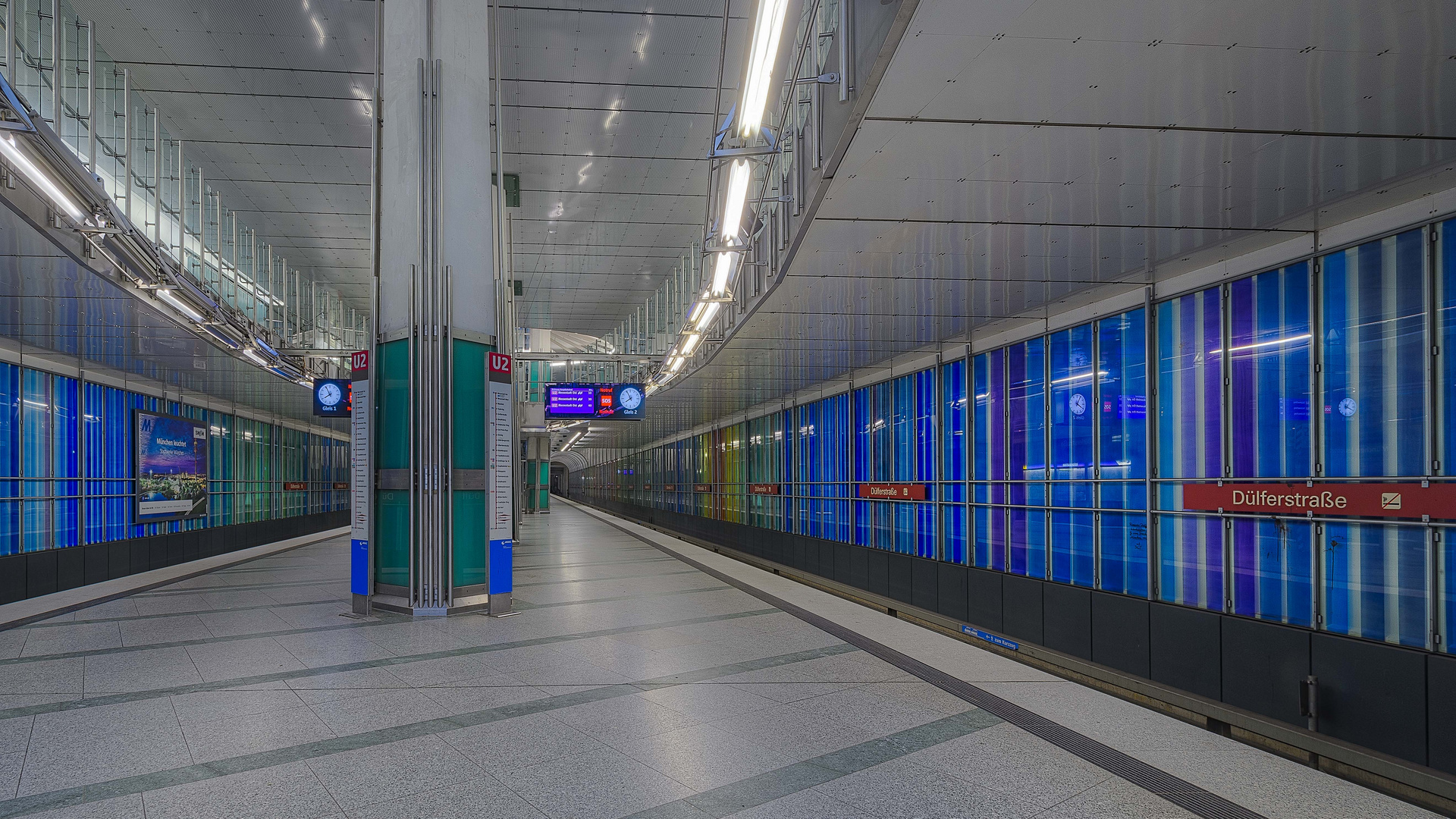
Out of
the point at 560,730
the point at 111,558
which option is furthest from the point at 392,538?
the point at 111,558

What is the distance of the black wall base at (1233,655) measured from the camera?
656cm

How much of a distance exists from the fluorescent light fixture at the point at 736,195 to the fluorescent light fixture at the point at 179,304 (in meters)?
7.01

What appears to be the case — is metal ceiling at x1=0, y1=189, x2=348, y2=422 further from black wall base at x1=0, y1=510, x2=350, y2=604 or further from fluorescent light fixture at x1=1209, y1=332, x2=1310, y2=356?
fluorescent light fixture at x1=1209, y1=332, x2=1310, y2=356

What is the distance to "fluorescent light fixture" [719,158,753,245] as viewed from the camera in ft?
23.9

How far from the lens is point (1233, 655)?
8.39 m

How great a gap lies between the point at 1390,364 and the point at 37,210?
1164 centimetres

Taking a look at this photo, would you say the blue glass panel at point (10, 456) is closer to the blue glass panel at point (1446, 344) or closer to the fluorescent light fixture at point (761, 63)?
the fluorescent light fixture at point (761, 63)

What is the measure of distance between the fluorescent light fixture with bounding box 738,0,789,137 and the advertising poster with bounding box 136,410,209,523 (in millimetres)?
16974

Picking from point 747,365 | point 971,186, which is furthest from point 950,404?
point 971,186

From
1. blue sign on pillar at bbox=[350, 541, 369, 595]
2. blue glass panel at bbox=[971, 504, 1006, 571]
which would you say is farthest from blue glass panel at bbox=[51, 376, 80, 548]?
blue glass panel at bbox=[971, 504, 1006, 571]

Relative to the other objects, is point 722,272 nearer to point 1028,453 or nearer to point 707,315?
point 707,315

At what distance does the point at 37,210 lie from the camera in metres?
7.24

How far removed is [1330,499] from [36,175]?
11168 millimetres

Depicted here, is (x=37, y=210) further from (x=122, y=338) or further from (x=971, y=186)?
(x=971, y=186)
